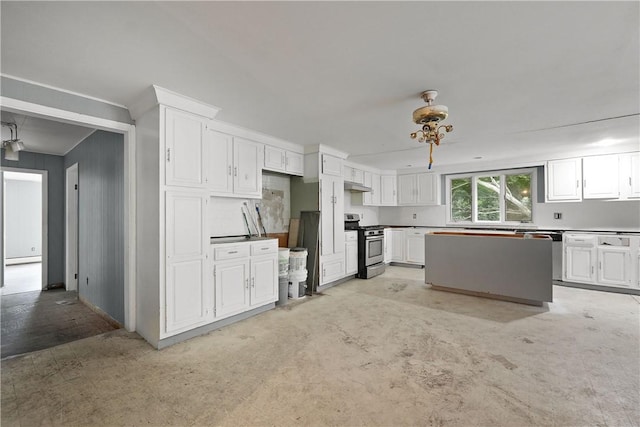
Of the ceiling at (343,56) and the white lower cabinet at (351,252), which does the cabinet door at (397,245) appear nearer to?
the white lower cabinet at (351,252)

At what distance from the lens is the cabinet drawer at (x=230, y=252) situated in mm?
3119

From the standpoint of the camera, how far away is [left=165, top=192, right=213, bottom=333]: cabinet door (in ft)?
8.85

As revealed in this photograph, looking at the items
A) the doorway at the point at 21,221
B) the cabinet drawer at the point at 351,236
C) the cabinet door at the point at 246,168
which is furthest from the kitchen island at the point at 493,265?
the doorway at the point at 21,221

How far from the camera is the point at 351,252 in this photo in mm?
5496

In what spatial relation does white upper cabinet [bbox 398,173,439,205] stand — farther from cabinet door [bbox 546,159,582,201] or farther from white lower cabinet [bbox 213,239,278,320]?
white lower cabinet [bbox 213,239,278,320]

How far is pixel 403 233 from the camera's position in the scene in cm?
694

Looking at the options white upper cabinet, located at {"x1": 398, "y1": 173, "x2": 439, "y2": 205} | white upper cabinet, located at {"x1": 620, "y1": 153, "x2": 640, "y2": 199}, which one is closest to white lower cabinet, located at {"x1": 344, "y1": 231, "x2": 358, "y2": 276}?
white upper cabinet, located at {"x1": 398, "y1": 173, "x2": 439, "y2": 205}

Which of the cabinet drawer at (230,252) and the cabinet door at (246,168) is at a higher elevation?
the cabinet door at (246,168)

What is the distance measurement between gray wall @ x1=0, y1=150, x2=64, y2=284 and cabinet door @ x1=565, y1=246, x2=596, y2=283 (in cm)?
900

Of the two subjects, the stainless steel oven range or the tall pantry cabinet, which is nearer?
the tall pantry cabinet

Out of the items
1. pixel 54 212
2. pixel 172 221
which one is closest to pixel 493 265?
pixel 172 221

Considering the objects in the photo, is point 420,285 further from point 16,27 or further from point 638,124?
point 16,27

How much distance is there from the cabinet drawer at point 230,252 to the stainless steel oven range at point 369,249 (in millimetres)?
2798

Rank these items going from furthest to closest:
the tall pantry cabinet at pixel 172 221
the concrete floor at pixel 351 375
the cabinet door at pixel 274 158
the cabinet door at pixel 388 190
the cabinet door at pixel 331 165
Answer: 1. the cabinet door at pixel 388 190
2. the cabinet door at pixel 331 165
3. the cabinet door at pixel 274 158
4. the tall pantry cabinet at pixel 172 221
5. the concrete floor at pixel 351 375
